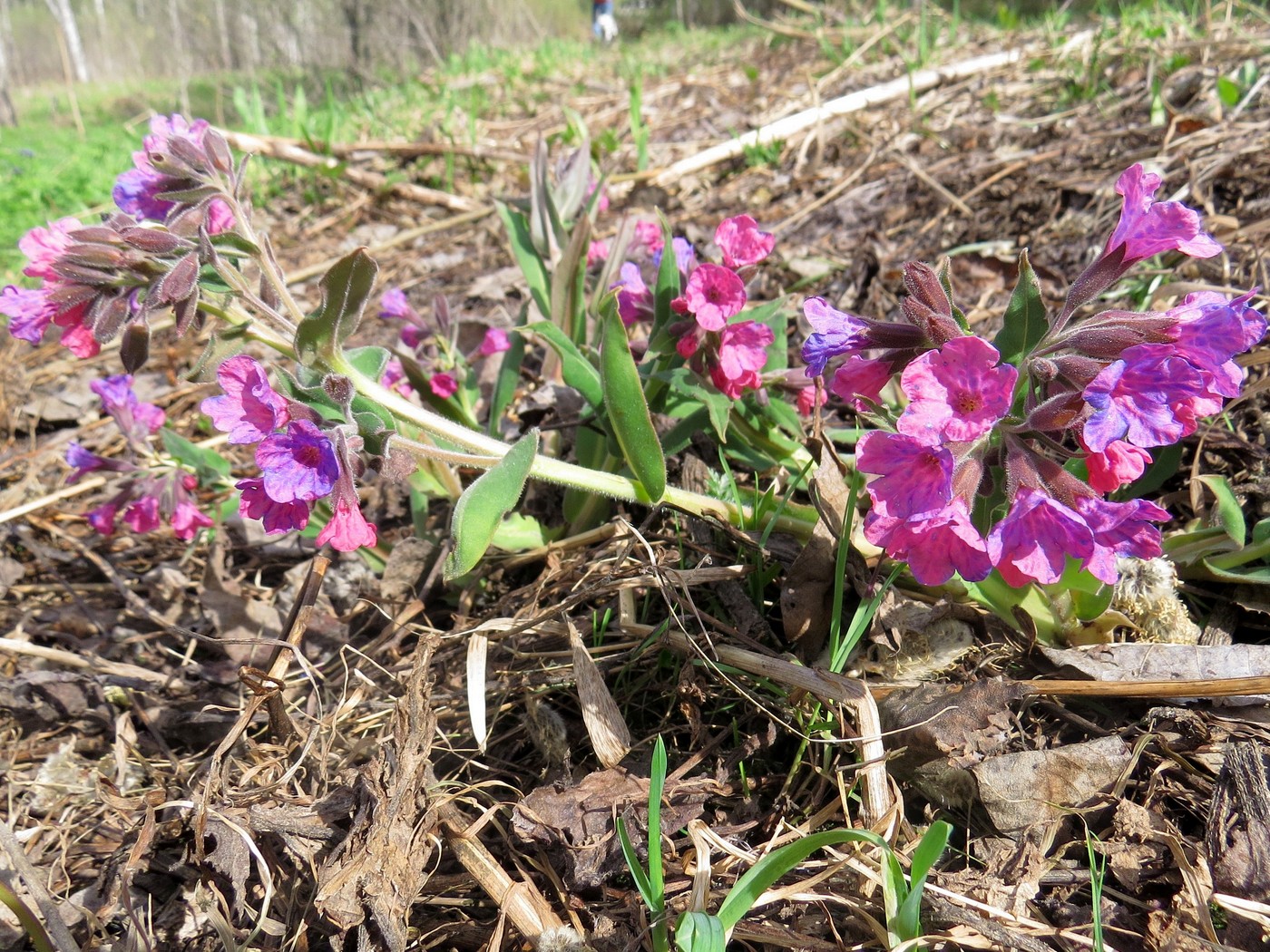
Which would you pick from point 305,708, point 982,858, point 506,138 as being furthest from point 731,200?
point 982,858

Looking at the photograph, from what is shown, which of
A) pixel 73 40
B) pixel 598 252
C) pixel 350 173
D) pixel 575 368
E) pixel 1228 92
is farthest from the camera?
pixel 73 40

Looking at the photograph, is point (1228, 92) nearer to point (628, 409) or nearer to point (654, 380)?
point (654, 380)

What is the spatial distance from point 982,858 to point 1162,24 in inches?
171

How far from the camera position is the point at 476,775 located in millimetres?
1593

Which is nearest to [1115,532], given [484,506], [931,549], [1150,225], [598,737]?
[931,549]

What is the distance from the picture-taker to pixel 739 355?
1.77 meters

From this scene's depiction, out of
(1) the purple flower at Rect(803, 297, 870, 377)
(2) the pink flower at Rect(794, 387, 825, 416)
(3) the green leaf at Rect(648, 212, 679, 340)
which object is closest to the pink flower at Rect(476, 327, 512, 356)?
(3) the green leaf at Rect(648, 212, 679, 340)

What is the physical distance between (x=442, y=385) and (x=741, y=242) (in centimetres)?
85

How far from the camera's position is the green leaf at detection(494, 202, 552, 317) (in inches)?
94.0

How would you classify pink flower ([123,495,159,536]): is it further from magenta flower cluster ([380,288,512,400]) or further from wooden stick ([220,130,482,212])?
wooden stick ([220,130,482,212])

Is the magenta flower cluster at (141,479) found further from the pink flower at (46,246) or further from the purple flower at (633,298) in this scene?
the purple flower at (633,298)

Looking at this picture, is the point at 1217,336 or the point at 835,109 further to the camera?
the point at 835,109

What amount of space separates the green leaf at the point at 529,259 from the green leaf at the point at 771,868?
1.64 metres

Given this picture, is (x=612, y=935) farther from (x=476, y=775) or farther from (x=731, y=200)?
(x=731, y=200)
